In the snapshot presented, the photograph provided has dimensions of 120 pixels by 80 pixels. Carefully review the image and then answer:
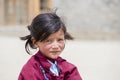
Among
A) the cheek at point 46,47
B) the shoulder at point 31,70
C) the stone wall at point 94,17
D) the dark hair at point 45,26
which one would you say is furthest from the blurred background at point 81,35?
the shoulder at point 31,70

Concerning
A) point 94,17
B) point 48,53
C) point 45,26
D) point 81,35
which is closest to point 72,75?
point 48,53

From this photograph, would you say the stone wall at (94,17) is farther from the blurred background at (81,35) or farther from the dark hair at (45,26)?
the dark hair at (45,26)

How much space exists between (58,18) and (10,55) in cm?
517

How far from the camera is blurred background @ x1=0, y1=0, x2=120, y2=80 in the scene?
20.7 ft

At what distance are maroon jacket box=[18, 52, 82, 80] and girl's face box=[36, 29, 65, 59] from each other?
0.03 m

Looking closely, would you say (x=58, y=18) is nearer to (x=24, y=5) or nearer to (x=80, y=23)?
(x=80, y=23)

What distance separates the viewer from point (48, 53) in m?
2.51

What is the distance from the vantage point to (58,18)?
2596mm

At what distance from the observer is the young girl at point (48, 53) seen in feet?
8.05

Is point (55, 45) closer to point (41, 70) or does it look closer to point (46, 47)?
point (46, 47)

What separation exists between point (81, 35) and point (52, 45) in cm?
929

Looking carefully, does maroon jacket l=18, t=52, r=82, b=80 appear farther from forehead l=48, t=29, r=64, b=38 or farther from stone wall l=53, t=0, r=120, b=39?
stone wall l=53, t=0, r=120, b=39

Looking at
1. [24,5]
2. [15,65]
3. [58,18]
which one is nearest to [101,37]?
[15,65]

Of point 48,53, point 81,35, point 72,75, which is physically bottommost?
point 81,35
